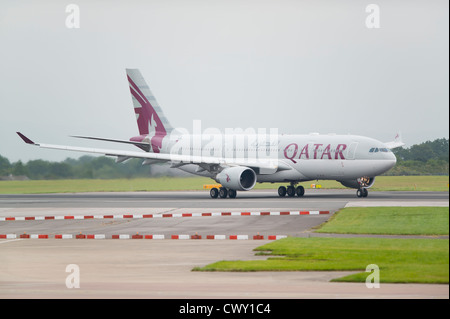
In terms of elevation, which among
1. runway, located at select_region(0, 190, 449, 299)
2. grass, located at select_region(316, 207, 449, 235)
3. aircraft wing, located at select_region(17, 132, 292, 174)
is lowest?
runway, located at select_region(0, 190, 449, 299)

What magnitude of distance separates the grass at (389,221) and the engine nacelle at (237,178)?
15171mm

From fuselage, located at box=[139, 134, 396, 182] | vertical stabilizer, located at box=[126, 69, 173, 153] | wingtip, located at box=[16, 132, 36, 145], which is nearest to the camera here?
fuselage, located at box=[139, 134, 396, 182]

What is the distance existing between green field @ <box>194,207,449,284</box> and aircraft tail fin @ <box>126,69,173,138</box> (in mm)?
37658

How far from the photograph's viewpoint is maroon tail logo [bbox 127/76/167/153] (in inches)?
2589

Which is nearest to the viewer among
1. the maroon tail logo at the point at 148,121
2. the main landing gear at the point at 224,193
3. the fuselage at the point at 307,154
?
the fuselage at the point at 307,154

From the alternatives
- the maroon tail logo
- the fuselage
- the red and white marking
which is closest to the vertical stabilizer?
the maroon tail logo

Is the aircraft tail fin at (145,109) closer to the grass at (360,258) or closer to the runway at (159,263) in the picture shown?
the runway at (159,263)

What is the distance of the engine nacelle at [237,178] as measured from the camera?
177 feet

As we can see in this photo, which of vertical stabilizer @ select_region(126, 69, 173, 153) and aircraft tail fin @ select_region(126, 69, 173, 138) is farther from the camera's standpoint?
aircraft tail fin @ select_region(126, 69, 173, 138)

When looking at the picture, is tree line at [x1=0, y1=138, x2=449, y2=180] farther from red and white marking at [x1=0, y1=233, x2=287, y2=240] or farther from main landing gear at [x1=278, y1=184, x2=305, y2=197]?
red and white marking at [x1=0, y1=233, x2=287, y2=240]

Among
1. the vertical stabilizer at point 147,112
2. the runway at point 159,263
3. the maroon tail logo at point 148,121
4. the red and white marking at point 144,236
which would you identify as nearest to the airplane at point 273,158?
the maroon tail logo at point 148,121

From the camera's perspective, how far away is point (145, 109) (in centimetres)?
6681

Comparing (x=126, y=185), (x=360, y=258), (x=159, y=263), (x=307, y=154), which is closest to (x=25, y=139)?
(x=307, y=154)
